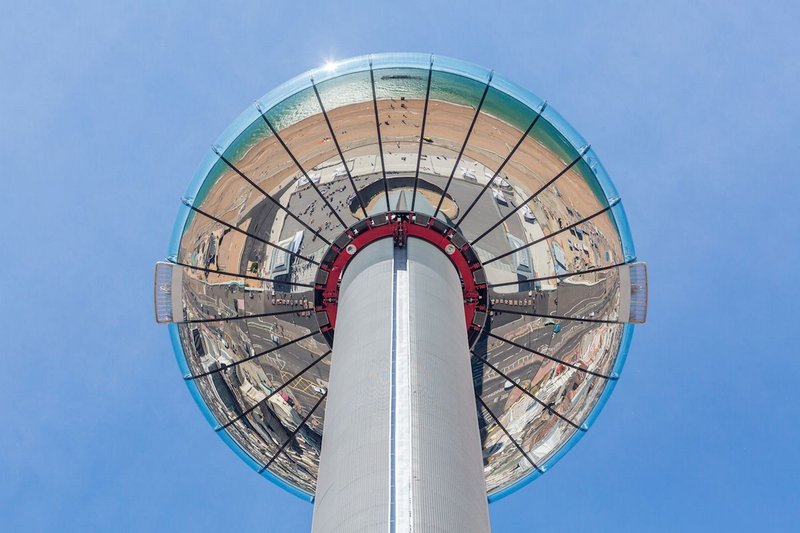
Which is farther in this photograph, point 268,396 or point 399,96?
point 268,396

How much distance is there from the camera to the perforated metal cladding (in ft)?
35.9

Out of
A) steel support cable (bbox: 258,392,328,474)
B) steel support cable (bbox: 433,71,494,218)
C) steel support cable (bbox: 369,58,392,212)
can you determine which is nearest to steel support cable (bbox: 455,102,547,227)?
steel support cable (bbox: 433,71,494,218)

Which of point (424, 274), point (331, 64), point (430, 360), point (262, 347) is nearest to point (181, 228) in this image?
point (262, 347)

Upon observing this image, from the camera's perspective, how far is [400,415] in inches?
476

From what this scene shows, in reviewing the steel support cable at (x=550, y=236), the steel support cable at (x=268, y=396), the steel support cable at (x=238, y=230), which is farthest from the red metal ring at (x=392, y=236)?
the steel support cable at (x=268, y=396)

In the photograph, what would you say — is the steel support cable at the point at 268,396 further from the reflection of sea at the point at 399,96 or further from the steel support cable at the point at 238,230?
the reflection of sea at the point at 399,96

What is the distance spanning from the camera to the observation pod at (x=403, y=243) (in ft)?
59.5

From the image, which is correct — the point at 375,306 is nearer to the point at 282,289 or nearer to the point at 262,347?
the point at 282,289

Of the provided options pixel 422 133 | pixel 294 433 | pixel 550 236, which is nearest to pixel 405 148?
pixel 422 133

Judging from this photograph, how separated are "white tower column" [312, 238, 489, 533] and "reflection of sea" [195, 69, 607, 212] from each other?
13.6 ft

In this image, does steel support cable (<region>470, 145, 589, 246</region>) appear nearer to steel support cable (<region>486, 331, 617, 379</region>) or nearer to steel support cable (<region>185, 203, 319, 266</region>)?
steel support cable (<region>486, 331, 617, 379</region>)

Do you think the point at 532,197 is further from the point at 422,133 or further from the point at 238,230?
the point at 238,230

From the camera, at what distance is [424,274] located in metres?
15.8

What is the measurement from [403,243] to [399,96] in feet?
11.7
